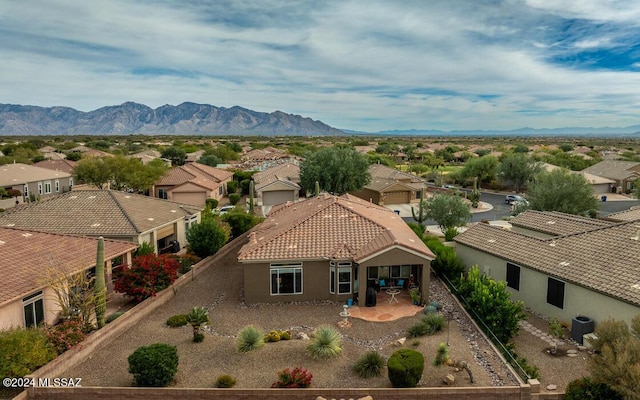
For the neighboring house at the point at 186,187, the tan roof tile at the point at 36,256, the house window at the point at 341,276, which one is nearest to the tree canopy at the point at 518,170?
the neighboring house at the point at 186,187

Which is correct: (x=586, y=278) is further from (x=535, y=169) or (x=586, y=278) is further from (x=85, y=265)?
(x=535, y=169)

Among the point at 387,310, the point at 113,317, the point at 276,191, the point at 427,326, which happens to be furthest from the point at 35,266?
the point at 276,191

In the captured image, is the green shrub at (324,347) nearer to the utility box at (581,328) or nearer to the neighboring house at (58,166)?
the utility box at (581,328)

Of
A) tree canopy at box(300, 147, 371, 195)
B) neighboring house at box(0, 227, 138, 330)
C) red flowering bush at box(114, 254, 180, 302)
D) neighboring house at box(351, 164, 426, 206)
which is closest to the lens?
neighboring house at box(0, 227, 138, 330)

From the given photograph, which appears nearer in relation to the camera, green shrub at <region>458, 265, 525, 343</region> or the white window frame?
green shrub at <region>458, 265, 525, 343</region>

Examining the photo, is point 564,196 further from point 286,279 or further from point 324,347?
point 324,347

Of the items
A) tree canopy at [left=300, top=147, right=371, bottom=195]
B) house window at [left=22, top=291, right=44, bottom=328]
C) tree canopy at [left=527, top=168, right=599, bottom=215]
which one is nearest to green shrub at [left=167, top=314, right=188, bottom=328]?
house window at [left=22, top=291, right=44, bottom=328]

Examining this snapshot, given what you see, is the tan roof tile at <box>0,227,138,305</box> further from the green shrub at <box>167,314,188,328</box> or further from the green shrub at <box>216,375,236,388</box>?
the green shrub at <box>216,375,236,388</box>

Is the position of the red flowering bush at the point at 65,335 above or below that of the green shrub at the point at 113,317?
above
